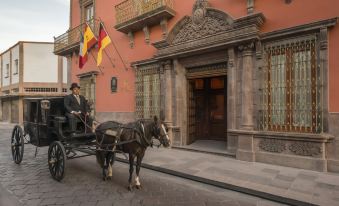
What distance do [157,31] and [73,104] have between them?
550cm

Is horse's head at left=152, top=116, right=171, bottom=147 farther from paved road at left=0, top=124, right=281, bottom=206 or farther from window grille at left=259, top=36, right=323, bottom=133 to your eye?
window grille at left=259, top=36, right=323, bottom=133

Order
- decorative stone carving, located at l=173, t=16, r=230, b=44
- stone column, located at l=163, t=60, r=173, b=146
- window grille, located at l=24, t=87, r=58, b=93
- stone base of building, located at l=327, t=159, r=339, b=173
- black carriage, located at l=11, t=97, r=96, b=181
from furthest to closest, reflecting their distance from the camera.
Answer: window grille, located at l=24, t=87, r=58, b=93
stone column, located at l=163, t=60, r=173, b=146
decorative stone carving, located at l=173, t=16, r=230, b=44
stone base of building, located at l=327, t=159, r=339, b=173
black carriage, located at l=11, t=97, r=96, b=181

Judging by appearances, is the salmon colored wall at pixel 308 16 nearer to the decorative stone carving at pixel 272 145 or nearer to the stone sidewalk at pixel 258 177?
the decorative stone carving at pixel 272 145

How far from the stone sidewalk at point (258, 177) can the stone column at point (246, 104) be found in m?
0.47

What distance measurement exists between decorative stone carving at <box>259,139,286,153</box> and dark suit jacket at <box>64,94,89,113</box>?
18.1ft

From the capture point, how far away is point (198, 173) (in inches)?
231

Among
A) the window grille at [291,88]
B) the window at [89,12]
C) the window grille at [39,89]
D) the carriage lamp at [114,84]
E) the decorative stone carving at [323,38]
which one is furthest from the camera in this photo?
the window grille at [39,89]

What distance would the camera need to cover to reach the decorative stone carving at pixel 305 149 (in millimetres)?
6020

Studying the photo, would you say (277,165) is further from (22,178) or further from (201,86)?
(22,178)

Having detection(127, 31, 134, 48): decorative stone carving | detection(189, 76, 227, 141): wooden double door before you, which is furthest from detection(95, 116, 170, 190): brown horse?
detection(127, 31, 134, 48): decorative stone carving

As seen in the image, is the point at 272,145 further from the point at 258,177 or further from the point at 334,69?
the point at 334,69

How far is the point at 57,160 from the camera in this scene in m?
5.39

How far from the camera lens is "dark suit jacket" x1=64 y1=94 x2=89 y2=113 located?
609 cm

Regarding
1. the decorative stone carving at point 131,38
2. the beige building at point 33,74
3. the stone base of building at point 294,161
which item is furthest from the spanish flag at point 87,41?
the beige building at point 33,74
